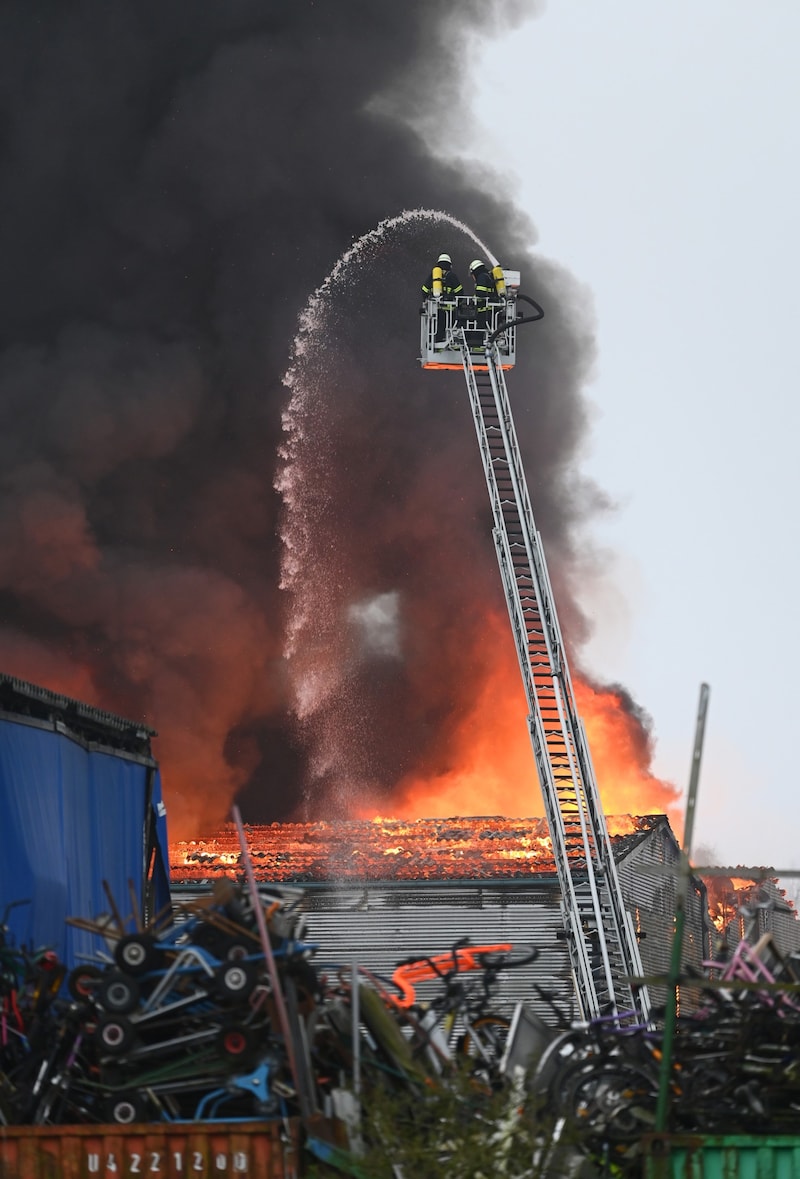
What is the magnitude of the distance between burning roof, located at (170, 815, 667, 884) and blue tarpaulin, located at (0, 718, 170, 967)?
5.60m

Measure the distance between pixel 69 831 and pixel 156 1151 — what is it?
734 cm

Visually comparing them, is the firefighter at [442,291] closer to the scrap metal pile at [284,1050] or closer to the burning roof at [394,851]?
the burning roof at [394,851]

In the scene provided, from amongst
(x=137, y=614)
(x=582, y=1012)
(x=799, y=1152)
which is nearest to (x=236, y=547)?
(x=137, y=614)

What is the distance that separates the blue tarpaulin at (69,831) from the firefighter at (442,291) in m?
8.29

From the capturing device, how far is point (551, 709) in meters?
24.5

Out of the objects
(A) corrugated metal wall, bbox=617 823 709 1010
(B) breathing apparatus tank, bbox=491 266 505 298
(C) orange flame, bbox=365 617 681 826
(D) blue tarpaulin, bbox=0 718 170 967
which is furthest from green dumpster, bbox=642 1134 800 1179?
(C) orange flame, bbox=365 617 681 826

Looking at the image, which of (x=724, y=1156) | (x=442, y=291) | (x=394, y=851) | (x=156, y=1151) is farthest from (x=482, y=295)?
(x=156, y=1151)

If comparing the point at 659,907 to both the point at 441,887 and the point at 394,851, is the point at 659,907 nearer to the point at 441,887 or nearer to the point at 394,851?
the point at 441,887

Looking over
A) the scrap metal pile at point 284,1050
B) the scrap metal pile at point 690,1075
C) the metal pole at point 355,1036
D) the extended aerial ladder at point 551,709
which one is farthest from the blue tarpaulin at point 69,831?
the scrap metal pile at point 690,1075

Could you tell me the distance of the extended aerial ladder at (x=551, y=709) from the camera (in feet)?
73.5

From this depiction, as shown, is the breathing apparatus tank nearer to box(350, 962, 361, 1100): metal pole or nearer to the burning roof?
the burning roof

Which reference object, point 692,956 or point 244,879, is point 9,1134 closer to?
point 244,879

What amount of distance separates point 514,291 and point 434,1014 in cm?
1429

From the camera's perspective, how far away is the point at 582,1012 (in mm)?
22453
